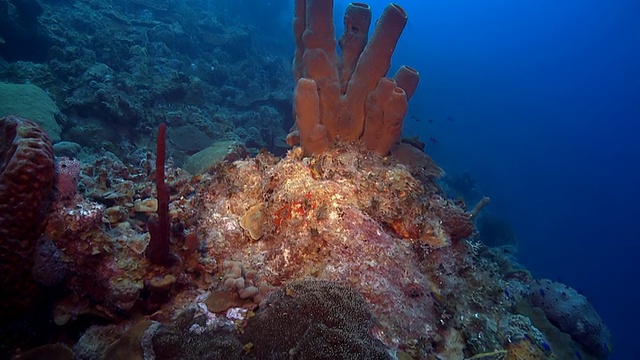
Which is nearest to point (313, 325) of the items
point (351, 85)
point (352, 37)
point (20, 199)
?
point (20, 199)

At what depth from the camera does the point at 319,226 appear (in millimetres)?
2730

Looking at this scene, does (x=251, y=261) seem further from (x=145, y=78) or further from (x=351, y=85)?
(x=145, y=78)

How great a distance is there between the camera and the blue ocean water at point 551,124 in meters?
33.9

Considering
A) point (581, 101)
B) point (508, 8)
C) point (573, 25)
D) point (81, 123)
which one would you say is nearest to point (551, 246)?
point (81, 123)

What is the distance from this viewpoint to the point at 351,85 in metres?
4.63

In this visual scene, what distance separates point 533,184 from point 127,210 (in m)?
53.2

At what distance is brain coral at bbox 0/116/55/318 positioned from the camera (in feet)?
6.13

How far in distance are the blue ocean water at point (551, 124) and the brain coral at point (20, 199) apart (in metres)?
13.8

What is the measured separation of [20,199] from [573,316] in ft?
27.5

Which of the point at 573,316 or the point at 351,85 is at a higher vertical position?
the point at 351,85

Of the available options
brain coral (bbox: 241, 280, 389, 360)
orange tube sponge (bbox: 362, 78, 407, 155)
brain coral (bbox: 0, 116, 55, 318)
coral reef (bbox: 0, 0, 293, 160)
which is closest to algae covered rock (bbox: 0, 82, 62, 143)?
coral reef (bbox: 0, 0, 293, 160)

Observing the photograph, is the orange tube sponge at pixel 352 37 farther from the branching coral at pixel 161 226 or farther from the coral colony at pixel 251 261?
the branching coral at pixel 161 226

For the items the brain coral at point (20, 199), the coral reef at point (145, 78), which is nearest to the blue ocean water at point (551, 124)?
the coral reef at point (145, 78)

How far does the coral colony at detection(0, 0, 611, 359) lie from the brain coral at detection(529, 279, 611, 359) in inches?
162
